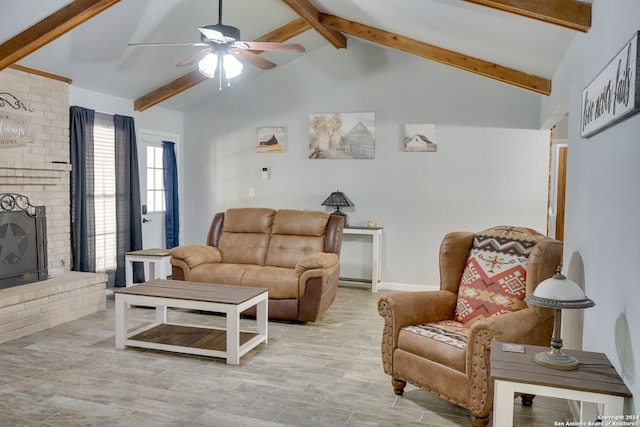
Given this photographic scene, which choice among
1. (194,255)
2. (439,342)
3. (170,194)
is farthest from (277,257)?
(439,342)

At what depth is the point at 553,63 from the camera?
13.7 feet

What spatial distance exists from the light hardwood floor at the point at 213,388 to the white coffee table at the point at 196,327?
83 mm

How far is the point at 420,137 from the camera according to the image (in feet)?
20.6

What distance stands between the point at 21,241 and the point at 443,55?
4666mm

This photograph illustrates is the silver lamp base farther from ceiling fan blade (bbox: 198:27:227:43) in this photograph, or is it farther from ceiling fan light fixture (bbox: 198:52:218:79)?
ceiling fan light fixture (bbox: 198:52:218:79)

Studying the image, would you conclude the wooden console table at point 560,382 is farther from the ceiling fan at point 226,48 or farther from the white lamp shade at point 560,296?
the ceiling fan at point 226,48

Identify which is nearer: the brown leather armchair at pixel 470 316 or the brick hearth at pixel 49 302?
the brown leather armchair at pixel 470 316

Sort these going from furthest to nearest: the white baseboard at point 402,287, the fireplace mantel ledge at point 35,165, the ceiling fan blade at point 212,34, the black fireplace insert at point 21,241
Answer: the white baseboard at point 402,287
the fireplace mantel ledge at point 35,165
the black fireplace insert at point 21,241
the ceiling fan blade at point 212,34

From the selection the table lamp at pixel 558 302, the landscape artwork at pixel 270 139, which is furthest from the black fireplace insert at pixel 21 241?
the table lamp at pixel 558 302

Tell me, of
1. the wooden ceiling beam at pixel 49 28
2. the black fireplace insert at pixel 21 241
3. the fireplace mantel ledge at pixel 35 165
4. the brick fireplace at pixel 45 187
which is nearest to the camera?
the wooden ceiling beam at pixel 49 28

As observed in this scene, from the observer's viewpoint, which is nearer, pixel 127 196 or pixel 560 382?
pixel 560 382

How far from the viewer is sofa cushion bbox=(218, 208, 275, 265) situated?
5387mm

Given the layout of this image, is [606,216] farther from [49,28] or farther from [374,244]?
[49,28]

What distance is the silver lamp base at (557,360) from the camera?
78.0 inches
